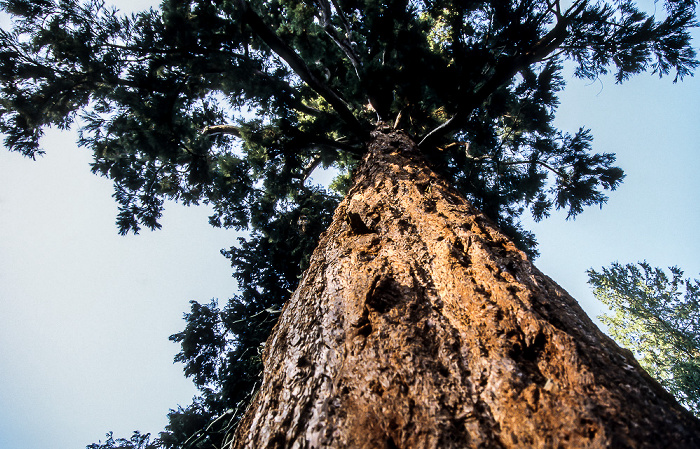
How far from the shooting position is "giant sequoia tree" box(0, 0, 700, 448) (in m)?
0.86

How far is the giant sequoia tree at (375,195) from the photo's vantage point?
86 centimetres

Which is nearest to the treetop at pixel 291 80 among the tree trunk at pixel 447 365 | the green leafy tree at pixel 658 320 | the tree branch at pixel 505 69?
the tree branch at pixel 505 69

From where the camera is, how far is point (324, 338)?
1186mm

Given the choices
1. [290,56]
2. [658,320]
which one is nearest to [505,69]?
[290,56]

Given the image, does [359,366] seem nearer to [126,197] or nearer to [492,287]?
[492,287]

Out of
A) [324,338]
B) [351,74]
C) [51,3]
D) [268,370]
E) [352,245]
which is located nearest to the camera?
[324,338]

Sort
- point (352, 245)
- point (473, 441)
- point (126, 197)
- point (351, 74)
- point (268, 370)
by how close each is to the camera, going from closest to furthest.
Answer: point (473, 441), point (268, 370), point (352, 245), point (351, 74), point (126, 197)

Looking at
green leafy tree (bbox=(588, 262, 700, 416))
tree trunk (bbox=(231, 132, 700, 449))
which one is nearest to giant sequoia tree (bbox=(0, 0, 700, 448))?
tree trunk (bbox=(231, 132, 700, 449))

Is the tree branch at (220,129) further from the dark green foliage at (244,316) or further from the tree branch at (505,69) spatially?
the tree branch at (505,69)

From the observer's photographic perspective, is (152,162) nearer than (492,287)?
No

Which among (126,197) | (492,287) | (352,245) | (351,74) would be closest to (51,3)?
(126,197)

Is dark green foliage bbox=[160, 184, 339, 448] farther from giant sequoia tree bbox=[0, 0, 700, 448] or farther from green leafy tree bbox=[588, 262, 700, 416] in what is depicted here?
green leafy tree bbox=[588, 262, 700, 416]

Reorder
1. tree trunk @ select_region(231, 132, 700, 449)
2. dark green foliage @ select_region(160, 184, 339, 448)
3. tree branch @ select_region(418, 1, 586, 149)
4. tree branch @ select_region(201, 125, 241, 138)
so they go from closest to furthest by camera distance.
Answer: tree trunk @ select_region(231, 132, 700, 449), tree branch @ select_region(418, 1, 586, 149), dark green foliage @ select_region(160, 184, 339, 448), tree branch @ select_region(201, 125, 241, 138)

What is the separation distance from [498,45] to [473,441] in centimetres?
596
